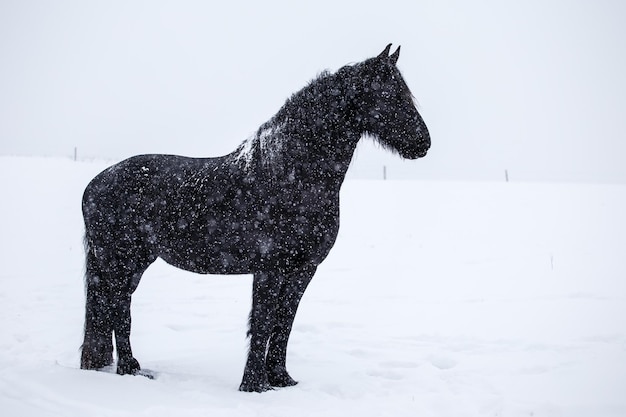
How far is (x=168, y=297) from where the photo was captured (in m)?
8.45

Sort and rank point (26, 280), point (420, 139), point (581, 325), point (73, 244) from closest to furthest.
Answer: point (420, 139)
point (581, 325)
point (26, 280)
point (73, 244)

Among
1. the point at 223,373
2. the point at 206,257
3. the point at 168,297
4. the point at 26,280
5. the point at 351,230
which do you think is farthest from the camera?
the point at 351,230

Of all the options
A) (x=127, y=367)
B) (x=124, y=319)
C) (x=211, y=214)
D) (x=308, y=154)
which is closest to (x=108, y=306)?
(x=124, y=319)

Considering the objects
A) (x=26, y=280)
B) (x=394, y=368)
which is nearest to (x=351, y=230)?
(x=26, y=280)

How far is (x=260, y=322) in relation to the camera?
394 centimetres

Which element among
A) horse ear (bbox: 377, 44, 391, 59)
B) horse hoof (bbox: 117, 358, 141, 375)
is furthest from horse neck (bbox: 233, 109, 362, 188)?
horse hoof (bbox: 117, 358, 141, 375)

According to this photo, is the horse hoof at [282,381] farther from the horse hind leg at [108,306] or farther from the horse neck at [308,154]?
the horse neck at [308,154]

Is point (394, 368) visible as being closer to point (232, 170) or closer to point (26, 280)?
point (232, 170)

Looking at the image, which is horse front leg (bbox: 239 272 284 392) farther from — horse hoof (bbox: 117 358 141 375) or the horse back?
horse hoof (bbox: 117 358 141 375)

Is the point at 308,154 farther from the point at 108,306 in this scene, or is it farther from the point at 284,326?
the point at 108,306

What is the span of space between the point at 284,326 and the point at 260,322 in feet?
1.39

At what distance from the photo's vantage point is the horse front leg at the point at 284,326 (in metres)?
4.18

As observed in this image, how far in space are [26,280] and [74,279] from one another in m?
0.82

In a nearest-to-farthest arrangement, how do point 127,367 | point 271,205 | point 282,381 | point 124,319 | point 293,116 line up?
point 271,205 → point 293,116 → point 282,381 → point 127,367 → point 124,319
